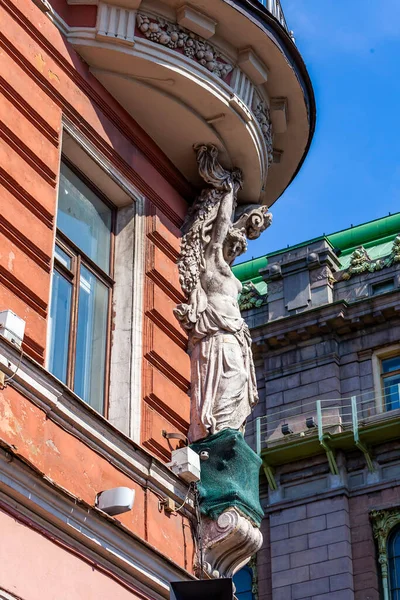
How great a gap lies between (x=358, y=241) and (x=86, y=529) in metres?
34.2

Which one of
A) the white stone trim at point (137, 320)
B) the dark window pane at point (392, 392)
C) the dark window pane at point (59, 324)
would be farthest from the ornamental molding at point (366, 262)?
the dark window pane at point (59, 324)

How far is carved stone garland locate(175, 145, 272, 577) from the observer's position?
1232 centimetres

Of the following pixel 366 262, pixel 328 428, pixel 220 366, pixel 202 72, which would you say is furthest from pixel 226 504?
pixel 366 262

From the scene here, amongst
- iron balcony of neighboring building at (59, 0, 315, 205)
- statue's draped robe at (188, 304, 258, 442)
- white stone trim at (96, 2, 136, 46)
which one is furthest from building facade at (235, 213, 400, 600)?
white stone trim at (96, 2, 136, 46)

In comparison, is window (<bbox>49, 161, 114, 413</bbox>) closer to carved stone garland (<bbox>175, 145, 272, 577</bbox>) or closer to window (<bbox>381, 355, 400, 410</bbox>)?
carved stone garland (<bbox>175, 145, 272, 577</bbox>)

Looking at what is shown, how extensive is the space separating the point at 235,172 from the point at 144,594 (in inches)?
212

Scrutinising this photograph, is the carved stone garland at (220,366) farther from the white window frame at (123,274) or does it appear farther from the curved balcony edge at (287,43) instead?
the curved balcony edge at (287,43)

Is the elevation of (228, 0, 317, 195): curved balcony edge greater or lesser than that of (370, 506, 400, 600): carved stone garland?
lesser

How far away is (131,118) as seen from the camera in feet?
45.4

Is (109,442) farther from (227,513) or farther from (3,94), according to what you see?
(3,94)

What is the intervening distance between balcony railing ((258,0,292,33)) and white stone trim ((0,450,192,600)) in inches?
264

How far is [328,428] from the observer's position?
36469mm

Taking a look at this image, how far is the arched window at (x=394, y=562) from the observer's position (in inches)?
1315

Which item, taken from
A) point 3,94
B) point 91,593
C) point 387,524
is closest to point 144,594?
point 91,593
